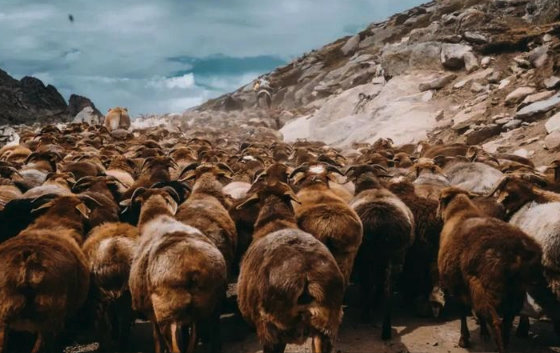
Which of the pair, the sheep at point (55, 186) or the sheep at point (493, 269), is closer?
the sheep at point (493, 269)

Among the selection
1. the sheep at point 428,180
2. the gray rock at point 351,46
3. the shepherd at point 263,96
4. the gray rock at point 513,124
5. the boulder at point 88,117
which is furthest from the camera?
the gray rock at point 351,46

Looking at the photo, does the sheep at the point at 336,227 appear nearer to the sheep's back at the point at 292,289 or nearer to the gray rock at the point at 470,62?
the sheep's back at the point at 292,289

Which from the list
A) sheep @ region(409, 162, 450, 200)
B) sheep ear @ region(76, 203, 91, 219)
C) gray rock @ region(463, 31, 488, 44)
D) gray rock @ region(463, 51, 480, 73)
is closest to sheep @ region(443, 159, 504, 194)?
sheep @ region(409, 162, 450, 200)

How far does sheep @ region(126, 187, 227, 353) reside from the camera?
5.74 metres

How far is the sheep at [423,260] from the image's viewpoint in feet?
27.2

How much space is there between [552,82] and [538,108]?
2403 millimetres

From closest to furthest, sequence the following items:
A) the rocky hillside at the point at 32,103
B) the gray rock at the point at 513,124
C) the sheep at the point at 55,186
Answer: the sheep at the point at 55,186
the gray rock at the point at 513,124
the rocky hillside at the point at 32,103

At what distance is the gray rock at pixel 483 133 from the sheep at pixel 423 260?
14711 mm

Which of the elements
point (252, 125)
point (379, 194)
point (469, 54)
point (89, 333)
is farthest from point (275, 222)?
point (252, 125)

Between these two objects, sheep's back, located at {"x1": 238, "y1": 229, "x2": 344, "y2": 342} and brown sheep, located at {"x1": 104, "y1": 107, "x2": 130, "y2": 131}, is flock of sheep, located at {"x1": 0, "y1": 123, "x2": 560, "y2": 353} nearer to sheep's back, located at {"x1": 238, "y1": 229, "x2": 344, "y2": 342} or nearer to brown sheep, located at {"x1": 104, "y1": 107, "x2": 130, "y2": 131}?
sheep's back, located at {"x1": 238, "y1": 229, "x2": 344, "y2": 342}

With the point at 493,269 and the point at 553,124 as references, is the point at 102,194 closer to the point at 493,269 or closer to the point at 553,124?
the point at 493,269

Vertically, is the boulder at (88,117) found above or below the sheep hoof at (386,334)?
A: above

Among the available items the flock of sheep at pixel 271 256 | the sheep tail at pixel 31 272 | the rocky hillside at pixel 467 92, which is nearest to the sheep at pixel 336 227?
the flock of sheep at pixel 271 256

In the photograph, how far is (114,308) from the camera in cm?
727
